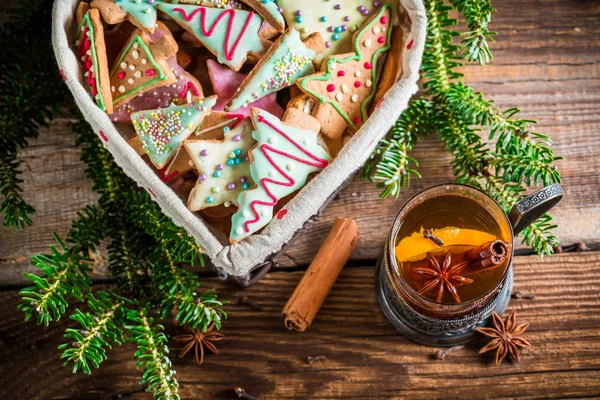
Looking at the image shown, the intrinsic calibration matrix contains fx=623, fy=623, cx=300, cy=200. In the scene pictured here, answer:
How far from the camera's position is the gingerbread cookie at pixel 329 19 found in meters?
0.98

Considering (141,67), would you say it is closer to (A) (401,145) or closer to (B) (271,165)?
(B) (271,165)

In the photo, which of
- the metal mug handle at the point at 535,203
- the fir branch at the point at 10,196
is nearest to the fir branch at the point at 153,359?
the fir branch at the point at 10,196

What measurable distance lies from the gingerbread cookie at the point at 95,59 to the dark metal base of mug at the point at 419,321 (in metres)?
0.52

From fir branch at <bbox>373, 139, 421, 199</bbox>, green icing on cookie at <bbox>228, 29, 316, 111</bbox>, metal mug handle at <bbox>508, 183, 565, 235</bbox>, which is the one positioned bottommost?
fir branch at <bbox>373, 139, 421, 199</bbox>

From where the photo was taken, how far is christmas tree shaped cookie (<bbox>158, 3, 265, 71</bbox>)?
96cm

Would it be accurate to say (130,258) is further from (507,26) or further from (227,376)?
(507,26)

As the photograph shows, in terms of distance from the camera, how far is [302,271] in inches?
45.5

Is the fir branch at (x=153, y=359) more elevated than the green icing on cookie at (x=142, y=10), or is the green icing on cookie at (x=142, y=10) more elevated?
the green icing on cookie at (x=142, y=10)

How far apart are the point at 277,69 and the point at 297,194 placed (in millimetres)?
195

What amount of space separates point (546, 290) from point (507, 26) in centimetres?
50

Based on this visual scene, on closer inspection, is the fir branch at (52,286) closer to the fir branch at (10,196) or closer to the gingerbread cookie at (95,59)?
the fir branch at (10,196)

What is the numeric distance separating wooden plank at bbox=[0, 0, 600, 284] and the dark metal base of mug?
0.28 feet

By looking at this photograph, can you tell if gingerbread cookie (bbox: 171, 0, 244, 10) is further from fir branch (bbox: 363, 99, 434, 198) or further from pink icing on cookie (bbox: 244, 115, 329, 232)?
fir branch (bbox: 363, 99, 434, 198)

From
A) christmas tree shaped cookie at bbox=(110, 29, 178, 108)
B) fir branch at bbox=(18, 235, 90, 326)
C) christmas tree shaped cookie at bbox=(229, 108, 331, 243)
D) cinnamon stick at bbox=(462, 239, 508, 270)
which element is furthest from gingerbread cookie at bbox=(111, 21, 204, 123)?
cinnamon stick at bbox=(462, 239, 508, 270)
